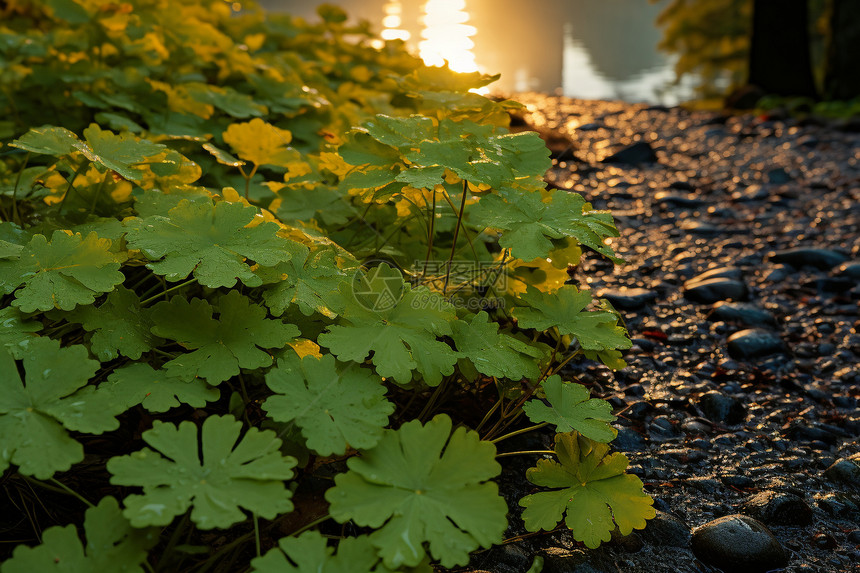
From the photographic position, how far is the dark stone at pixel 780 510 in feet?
4.80

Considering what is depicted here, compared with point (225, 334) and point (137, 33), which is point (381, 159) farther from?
point (137, 33)

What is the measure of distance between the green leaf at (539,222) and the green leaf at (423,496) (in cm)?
49

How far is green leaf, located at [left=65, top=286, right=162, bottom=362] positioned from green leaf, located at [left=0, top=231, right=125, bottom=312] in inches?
1.7

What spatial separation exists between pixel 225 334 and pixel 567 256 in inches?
38.6

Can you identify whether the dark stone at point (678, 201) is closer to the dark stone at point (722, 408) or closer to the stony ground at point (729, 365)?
the stony ground at point (729, 365)

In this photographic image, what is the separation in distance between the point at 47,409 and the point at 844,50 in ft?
27.2

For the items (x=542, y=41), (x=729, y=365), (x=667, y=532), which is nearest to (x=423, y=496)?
(x=667, y=532)

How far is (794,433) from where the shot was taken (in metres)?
1.79

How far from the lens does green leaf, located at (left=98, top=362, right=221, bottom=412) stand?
3.99ft

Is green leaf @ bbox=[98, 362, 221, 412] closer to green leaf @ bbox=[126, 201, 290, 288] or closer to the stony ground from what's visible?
green leaf @ bbox=[126, 201, 290, 288]

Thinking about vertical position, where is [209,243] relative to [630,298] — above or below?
above

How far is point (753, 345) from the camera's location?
220 cm

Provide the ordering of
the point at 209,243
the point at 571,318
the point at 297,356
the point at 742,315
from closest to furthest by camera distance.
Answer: the point at 297,356, the point at 209,243, the point at 571,318, the point at 742,315

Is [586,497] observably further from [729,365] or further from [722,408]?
[729,365]
